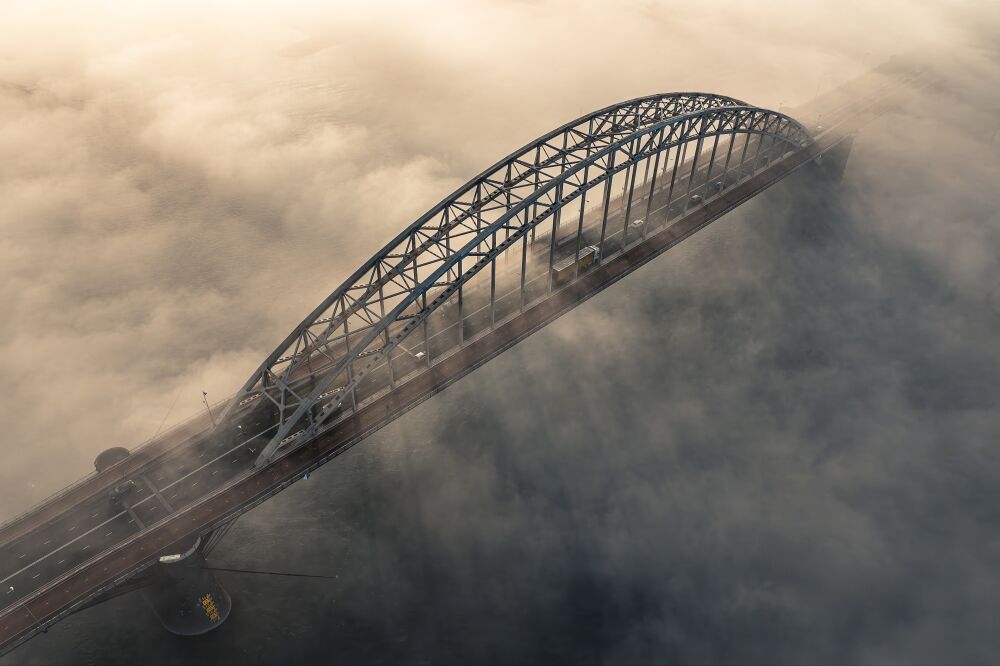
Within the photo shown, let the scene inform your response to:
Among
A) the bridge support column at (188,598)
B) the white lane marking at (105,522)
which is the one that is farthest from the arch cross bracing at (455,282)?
the bridge support column at (188,598)

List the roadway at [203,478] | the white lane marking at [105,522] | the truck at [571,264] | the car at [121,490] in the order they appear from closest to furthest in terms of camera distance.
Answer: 1. the roadway at [203,478]
2. the white lane marking at [105,522]
3. the car at [121,490]
4. the truck at [571,264]

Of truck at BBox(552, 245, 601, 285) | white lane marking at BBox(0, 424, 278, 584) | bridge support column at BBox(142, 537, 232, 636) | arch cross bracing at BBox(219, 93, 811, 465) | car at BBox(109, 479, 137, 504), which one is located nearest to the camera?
white lane marking at BBox(0, 424, 278, 584)

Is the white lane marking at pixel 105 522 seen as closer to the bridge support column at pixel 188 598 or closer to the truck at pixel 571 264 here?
the bridge support column at pixel 188 598

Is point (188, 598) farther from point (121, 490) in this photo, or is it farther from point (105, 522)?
point (121, 490)

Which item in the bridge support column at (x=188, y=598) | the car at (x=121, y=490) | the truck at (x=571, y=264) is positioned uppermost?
the car at (x=121, y=490)

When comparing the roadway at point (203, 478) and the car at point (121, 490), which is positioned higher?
the car at point (121, 490)

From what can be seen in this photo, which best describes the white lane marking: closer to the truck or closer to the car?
the car

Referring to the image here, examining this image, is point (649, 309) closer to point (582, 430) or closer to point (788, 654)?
point (582, 430)

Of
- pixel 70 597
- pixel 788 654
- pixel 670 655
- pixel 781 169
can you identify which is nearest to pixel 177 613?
pixel 70 597

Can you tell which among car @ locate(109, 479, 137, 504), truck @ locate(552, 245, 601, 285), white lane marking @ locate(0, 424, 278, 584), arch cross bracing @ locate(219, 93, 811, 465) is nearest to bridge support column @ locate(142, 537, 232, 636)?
white lane marking @ locate(0, 424, 278, 584)
